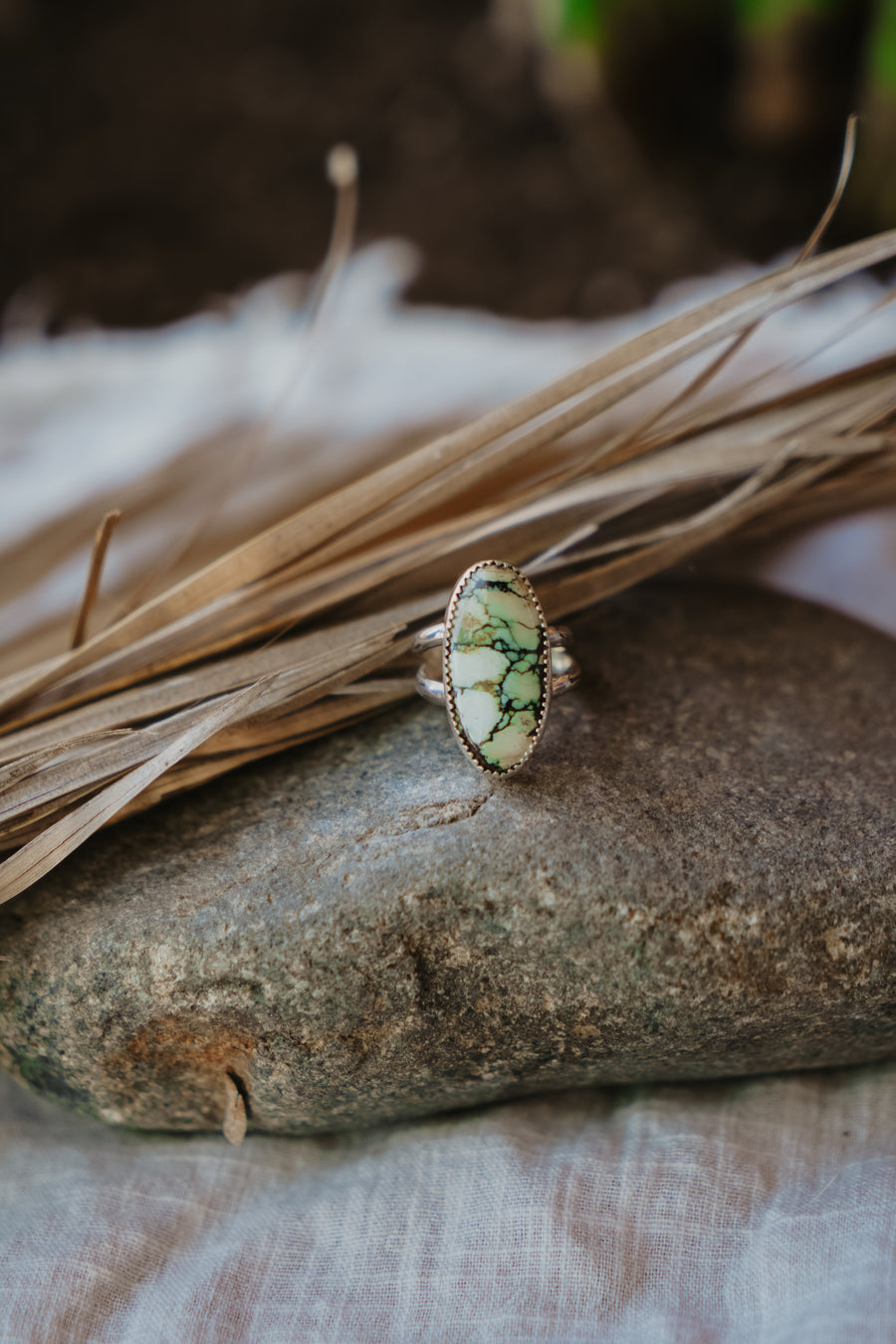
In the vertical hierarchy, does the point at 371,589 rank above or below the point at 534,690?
above

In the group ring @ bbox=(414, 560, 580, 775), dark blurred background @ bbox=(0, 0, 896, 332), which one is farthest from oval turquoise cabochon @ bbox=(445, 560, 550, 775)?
dark blurred background @ bbox=(0, 0, 896, 332)

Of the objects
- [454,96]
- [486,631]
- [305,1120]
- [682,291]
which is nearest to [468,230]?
[454,96]

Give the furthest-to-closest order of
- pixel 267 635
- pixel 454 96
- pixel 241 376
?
1. pixel 454 96
2. pixel 241 376
3. pixel 267 635

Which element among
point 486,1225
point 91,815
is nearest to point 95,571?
point 91,815

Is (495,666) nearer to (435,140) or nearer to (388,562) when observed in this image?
(388,562)

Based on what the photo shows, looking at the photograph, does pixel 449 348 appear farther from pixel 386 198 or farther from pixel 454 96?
pixel 454 96

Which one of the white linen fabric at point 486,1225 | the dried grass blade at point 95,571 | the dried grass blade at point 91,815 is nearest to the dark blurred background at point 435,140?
the dried grass blade at point 95,571

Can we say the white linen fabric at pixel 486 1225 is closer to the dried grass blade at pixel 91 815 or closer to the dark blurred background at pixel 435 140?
the dried grass blade at pixel 91 815
